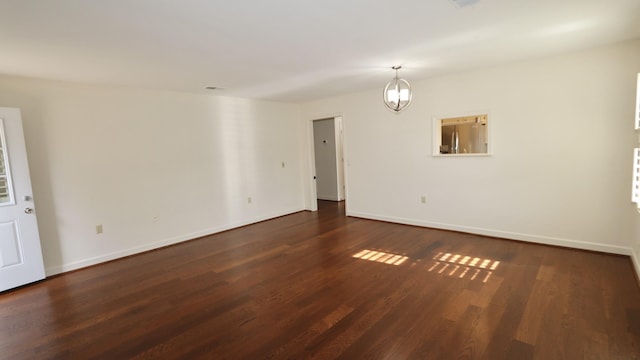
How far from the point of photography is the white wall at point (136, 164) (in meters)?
3.63

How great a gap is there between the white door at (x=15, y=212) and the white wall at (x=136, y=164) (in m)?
0.19

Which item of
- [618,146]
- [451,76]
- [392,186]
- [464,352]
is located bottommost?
[464,352]

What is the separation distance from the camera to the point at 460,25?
8.30 ft

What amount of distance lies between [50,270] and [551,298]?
5300 millimetres

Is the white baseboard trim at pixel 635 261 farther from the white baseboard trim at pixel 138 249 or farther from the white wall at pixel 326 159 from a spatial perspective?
the white wall at pixel 326 159

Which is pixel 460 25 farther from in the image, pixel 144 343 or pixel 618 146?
pixel 144 343

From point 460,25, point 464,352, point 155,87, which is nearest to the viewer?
point 464,352

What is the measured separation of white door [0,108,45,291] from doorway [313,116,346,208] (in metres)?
5.39

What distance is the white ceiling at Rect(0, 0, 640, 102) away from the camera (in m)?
2.11

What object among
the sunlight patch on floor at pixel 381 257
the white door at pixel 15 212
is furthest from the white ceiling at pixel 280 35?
the sunlight patch on floor at pixel 381 257

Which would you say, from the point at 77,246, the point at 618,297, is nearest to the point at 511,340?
the point at 618,297

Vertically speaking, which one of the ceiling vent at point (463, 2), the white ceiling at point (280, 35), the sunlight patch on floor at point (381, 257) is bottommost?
the sunlight patch on floor at point (381, 257)

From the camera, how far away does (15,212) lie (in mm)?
3318

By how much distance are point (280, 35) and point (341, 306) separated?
2374mm
